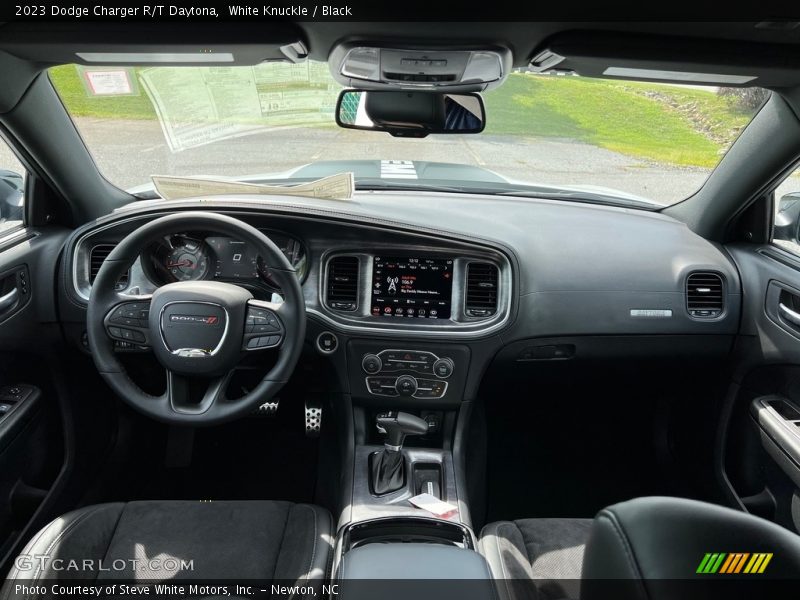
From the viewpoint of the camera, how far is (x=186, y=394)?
2.22 metres

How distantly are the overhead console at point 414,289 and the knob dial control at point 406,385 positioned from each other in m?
0.21

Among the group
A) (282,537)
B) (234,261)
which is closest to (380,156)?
(234,261)

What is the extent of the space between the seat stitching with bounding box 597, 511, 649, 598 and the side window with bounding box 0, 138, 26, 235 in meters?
2.55

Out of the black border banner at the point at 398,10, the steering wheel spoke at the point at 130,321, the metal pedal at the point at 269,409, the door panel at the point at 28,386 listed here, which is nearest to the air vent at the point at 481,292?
the metal pedal at the point at 269,409

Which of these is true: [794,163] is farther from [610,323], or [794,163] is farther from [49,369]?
[49,369]

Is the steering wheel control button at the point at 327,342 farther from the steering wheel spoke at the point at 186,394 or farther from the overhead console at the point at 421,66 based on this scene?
the overhead console at the point at 421,66

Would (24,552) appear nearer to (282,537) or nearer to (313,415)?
(282,537)

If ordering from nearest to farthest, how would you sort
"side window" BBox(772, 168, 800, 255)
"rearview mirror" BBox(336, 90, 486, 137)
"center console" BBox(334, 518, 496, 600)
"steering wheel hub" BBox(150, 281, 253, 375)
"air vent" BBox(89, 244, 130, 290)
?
"center console" BBox(334, 518, 496, 600), "steering wheel hub" BBox(150, 281, 253, 375), "rearview mirror" BBox(336, 90, 486, 137), "air vent" BBox(89, 244, 130, 290), "side window" BBox(772, 168, 800, 255)

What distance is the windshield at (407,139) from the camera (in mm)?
2576

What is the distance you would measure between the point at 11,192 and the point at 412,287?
5.42 ft

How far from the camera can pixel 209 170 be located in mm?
3057

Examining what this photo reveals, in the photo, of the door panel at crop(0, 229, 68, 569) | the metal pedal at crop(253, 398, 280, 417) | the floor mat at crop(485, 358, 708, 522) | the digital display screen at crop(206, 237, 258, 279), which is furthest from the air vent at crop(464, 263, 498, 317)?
the door panel at crop(0, 229, 68, 569)

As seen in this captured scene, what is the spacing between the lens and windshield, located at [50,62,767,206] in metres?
2.58

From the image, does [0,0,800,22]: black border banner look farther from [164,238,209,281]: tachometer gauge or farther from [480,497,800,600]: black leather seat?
[480,497,800,600]: black leather seat
